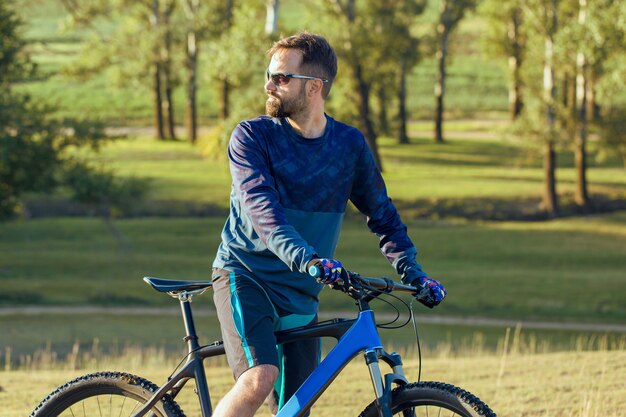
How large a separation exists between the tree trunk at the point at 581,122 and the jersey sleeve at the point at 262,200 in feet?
116

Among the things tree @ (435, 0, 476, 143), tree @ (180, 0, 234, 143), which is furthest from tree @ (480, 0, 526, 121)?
tree @ (180, 0, 234, 143)

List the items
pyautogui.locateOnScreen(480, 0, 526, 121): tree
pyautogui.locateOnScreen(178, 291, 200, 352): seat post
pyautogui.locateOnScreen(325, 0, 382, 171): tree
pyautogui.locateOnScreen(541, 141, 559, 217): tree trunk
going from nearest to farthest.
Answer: pyautogui.locateOnScreen(178, 291, 200, 352): seat post
pyautogui.locateOnScreen(325, 0, 382, 171): tree
pyautogui.locateOnScreen(541, 141, 559, 217): tree trunk
pyautogui.locateOnScreen(480, 0, 526, 121): tree

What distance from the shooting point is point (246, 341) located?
182 inches

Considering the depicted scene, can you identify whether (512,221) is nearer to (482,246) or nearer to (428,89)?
(482,246)

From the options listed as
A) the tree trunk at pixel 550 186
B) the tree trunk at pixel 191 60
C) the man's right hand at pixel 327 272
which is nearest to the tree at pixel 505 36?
the tree trunk at pixel 191 60

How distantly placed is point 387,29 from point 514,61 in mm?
22967

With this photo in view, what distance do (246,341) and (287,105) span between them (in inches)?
39.4

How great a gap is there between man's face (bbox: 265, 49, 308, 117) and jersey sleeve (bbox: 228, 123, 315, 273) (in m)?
0.17

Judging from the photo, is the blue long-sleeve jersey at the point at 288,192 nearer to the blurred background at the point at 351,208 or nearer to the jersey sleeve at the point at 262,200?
the jersey sleeve at the point at 262,200

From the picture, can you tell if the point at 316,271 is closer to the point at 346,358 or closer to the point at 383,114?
the point at 346,358

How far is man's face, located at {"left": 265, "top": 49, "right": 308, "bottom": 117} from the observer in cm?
484

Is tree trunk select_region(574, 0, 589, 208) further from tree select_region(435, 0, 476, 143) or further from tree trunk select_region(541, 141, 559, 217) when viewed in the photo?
tree select_region(435, 0, 476, 143)

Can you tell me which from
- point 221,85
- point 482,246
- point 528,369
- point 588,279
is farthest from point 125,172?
point 528,369

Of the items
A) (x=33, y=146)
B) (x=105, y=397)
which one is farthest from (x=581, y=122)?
(x=105, y=397)
